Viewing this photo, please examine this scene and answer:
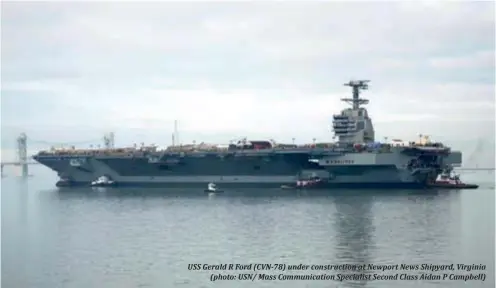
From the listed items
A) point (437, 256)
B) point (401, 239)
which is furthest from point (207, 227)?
point (437, 256)

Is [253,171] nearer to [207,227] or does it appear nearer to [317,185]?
[317,185]

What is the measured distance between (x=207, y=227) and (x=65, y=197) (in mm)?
19054

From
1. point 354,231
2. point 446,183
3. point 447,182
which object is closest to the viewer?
point 354,231

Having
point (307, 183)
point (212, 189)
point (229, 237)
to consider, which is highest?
point (307, 183)

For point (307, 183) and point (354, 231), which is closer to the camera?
point (354, 231)

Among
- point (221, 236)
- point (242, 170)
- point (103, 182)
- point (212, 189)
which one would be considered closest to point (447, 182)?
point (242, 170)

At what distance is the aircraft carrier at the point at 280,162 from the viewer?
146 feet

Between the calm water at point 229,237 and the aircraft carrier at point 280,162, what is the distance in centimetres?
475

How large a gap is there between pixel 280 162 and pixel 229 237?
21193 millimetres

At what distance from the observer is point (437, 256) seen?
21.1m

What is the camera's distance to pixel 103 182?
167 ft

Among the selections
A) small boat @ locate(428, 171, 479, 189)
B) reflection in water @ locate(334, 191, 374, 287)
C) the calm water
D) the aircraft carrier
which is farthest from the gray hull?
reflection in water @ locate(334, 191, 374, 287)

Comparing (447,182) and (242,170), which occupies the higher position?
(242,170)

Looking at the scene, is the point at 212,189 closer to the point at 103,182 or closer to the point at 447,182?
the point at 103,182
